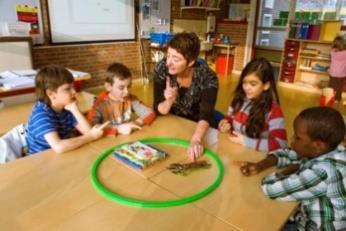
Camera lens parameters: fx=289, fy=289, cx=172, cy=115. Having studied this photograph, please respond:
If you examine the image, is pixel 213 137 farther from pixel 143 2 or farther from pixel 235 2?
pixel 235 2

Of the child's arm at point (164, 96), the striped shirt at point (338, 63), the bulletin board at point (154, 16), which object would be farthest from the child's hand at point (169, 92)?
the striped shirt at point (338, 63)

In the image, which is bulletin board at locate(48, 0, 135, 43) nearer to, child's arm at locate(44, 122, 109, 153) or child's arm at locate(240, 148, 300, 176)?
child's arm at locate(44, 122, 109, 153)

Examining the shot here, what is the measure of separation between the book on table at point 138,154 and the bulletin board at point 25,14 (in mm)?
3397

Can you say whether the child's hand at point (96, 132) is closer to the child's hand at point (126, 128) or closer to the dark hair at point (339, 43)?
the child's hand at point (126, 128)

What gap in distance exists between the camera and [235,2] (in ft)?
25.0

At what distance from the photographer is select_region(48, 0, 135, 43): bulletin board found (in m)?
4.34

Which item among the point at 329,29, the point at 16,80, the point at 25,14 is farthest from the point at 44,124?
the point at 329,29

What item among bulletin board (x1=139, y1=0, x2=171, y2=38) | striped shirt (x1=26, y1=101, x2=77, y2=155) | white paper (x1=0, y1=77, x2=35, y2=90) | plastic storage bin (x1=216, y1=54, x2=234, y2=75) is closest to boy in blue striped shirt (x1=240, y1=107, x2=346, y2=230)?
striped shirt (x1=26, y1=101, x2=77, y2=155)

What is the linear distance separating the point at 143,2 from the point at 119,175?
4913mm

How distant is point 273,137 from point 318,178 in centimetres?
51

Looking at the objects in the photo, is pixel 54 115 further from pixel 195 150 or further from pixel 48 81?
pixel 195 150

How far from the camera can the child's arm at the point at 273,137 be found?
57.8 inches

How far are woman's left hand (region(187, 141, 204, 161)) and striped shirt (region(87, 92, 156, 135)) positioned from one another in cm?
46

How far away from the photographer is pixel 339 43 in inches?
195
